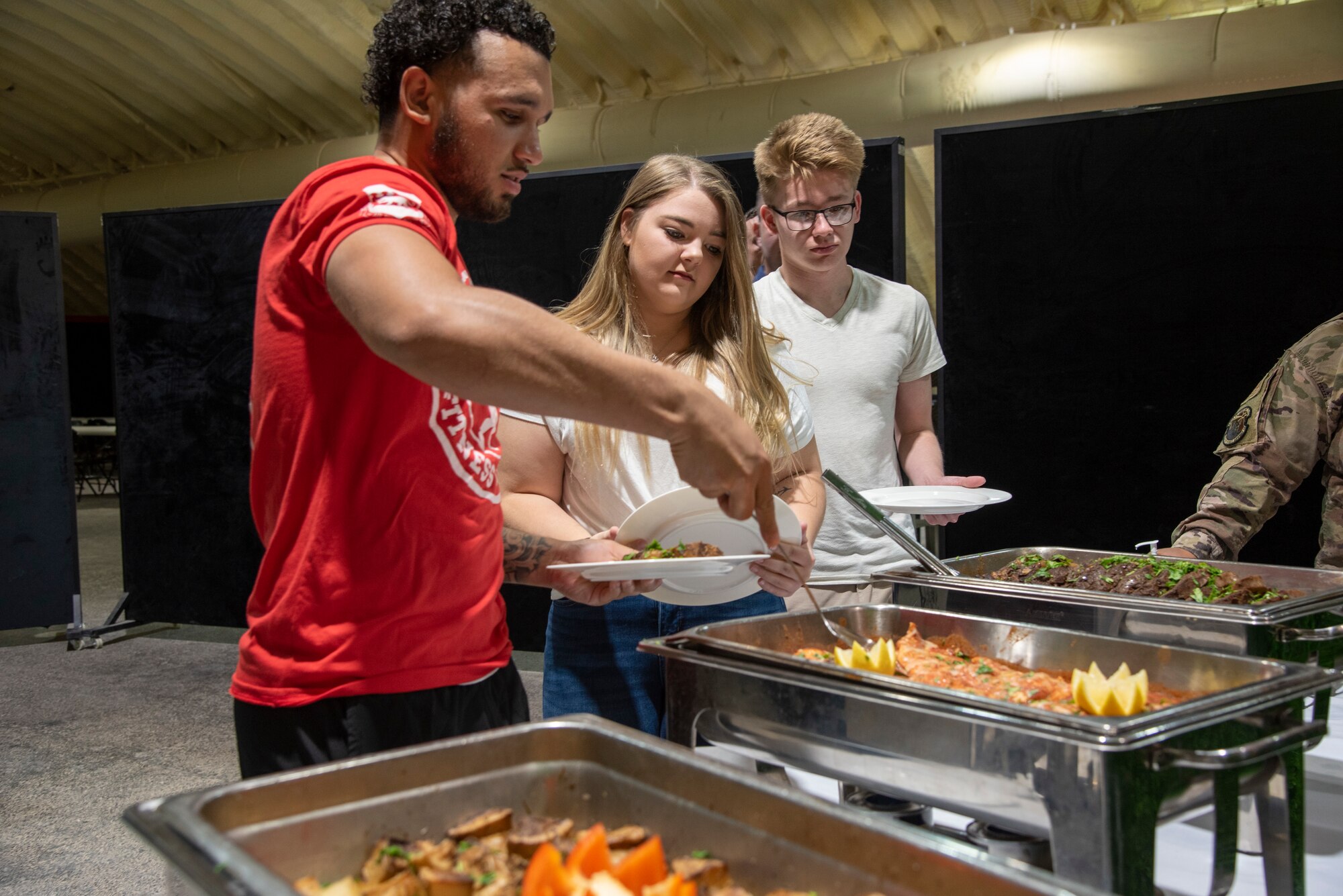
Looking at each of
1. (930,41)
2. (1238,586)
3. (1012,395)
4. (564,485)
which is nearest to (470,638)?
(564,485)

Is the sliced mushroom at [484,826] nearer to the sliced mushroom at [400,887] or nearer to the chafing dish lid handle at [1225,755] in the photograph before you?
the sliced mushroom at [400,887]

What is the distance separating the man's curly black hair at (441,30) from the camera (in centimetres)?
108

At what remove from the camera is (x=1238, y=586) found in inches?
66.6

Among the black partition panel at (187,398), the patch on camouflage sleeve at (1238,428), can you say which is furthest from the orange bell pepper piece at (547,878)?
the black partition panel at (187,398)

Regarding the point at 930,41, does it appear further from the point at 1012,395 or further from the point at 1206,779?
the point at 1206,779

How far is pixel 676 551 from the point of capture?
1.41 m

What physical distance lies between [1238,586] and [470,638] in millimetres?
1199

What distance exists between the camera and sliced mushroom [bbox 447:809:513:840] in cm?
82

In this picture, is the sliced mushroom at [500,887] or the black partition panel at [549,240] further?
the black partition panel at [549,240]

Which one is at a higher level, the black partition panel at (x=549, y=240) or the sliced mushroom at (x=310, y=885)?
the black partition panel at (x=549, y=240)

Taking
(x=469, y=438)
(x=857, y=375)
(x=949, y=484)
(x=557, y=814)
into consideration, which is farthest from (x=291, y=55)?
(x=557, y=814)

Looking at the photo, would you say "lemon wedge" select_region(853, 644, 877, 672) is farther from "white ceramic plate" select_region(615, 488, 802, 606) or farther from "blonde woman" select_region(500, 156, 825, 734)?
"blonde woman" select_region(500, 156, 825, 734)

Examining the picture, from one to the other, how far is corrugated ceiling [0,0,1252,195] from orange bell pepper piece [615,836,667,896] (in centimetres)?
598

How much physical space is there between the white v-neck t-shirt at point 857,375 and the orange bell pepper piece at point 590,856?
1.51 meters
